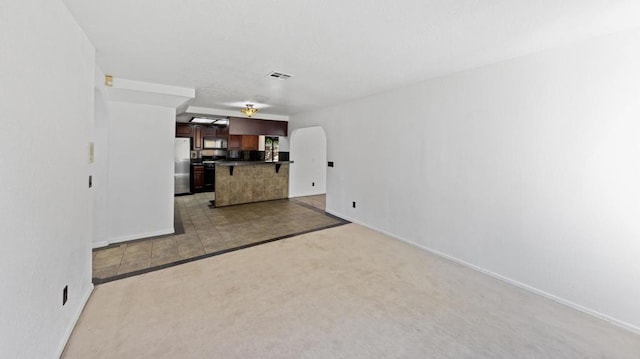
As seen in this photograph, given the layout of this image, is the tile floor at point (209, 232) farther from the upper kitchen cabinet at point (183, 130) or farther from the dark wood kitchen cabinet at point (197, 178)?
the upper kitchen cabinet at point (183, 130)

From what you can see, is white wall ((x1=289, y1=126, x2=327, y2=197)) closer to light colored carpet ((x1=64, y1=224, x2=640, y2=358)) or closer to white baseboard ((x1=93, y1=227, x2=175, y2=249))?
white baseboard ((x1=93, y1=227, x2=175, y2=249))

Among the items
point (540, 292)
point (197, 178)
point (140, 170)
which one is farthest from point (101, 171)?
point (540, 292)

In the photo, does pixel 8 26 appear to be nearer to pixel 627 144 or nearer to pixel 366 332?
pixel 366 332

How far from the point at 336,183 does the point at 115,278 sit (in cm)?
374

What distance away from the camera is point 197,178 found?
303 inches

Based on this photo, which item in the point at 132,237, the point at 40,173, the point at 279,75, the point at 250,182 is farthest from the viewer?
the point at 250,182

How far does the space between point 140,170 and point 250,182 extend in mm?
2895

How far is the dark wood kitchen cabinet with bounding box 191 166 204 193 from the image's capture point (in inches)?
297

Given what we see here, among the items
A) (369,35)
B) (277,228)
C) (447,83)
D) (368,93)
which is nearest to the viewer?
(369,35)

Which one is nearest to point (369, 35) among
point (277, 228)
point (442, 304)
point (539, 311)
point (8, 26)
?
point (8, 26)

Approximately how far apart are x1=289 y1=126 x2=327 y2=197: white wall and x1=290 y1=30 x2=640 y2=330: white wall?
12.4 ft

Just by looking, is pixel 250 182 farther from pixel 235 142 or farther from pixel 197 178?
pixel 235 142

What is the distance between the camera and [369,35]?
7.07 ft

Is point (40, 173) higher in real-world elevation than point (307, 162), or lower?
lower
